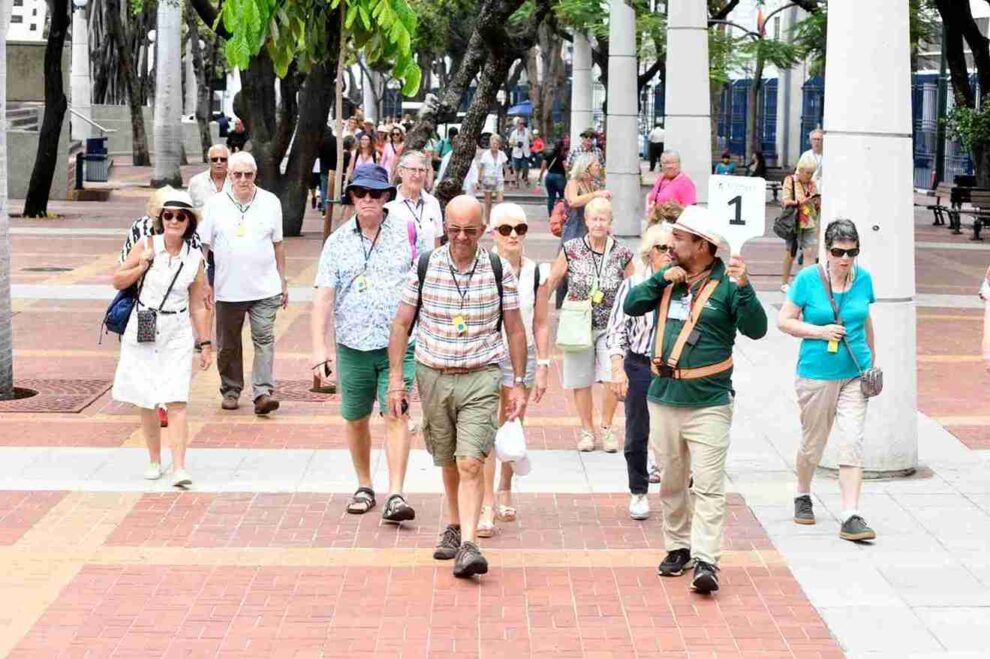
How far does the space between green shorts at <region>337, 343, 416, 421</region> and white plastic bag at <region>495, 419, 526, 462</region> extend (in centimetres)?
80

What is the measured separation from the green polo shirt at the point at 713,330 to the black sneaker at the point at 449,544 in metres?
1.29

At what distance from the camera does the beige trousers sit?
744 cm

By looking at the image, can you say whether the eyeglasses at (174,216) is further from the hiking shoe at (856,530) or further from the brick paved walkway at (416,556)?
the hiking shoe at (856,530)

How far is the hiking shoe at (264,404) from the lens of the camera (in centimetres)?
1151

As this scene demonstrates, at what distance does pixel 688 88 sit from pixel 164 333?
11.8 m

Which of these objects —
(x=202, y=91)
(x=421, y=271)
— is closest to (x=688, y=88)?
(x=421, y=271)

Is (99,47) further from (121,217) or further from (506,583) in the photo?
(506,583)

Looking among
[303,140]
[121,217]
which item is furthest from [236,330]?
[121,217]

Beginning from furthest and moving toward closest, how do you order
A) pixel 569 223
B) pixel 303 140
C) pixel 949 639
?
pixel 303 140
pixel 569 223
pixel 949 639

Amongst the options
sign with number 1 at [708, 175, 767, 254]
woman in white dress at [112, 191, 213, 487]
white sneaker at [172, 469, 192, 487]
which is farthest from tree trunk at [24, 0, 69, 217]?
sign with number 1 at [708, 175, 767, 254]

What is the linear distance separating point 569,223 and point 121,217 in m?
15.0

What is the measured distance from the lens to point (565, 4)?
34156 millimetres

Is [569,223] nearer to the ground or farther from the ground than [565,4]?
nearer to the ground

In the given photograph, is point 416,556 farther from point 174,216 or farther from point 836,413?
point 174,216
